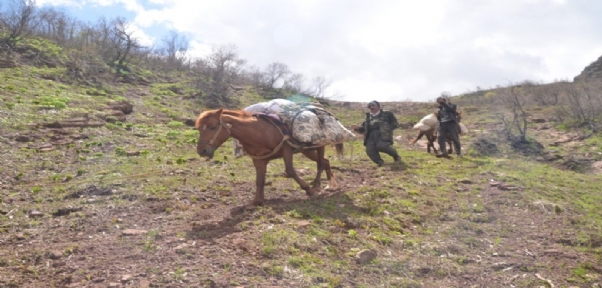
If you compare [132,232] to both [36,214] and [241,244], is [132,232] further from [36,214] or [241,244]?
[36,214]

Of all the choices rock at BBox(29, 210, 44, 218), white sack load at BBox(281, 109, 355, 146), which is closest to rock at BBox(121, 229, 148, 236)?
rock at BBox(29, 210, 44, 218)

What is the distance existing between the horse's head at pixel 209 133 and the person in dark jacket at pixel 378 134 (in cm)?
529

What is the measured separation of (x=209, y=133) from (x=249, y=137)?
62cm

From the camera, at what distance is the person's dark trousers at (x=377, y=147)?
1043cm

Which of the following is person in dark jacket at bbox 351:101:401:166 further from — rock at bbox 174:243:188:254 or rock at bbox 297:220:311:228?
rock at bbox 174:243:188:254

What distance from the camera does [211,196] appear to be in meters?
6.77

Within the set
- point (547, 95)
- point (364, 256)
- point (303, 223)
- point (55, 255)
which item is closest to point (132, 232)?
point (55, 255)

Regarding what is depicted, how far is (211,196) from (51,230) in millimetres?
2302

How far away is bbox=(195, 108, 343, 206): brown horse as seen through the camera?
5734 mm

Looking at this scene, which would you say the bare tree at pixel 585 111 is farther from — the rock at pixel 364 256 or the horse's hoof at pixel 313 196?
the rock at pixel 364 256

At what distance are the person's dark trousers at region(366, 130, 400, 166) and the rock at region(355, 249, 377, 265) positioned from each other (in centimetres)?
617

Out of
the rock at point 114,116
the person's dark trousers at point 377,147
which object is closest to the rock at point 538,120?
the person's dark trousers at point 377,147

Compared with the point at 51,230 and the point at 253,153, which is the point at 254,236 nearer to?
the point at 253,153

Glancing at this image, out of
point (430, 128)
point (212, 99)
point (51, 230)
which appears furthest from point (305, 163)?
point (212, 99)
